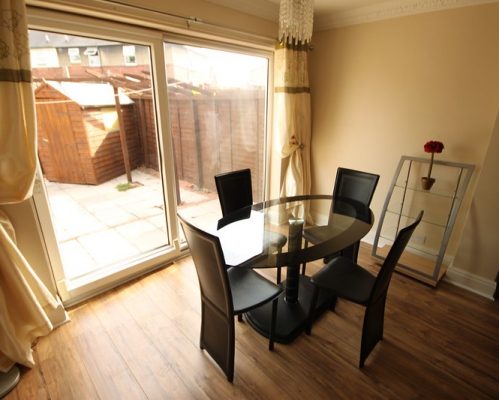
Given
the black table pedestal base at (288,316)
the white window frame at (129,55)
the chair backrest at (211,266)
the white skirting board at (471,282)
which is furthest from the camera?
the white skirting board at (471,282)

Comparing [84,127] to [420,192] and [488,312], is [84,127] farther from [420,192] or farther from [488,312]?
[488,312]

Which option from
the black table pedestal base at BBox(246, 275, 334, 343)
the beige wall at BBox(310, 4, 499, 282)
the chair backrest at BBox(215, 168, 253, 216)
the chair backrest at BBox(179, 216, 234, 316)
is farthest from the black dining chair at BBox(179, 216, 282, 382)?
the beige wall at BBox(310, 4, 499, 282)

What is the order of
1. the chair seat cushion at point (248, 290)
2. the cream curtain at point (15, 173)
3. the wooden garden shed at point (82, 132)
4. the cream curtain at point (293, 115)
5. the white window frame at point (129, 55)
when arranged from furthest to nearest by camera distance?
the cream curtain at point (293, 115) < the white window frame at point (129, 55) < the wooden garden shed at point (82, 132) < the chair seat cushion at point (248, 290) < the cream curtain at point (15, 173)

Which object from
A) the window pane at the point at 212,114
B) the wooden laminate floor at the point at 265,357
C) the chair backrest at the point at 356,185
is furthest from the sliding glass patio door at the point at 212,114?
the wooden laminate floor at the point at 265,357

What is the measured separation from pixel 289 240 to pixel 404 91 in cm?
197

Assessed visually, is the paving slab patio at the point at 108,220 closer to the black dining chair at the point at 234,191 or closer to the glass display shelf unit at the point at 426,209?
the black dining chair at the point at 234,191

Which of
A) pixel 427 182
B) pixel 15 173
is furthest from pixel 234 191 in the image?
pixel 427 182

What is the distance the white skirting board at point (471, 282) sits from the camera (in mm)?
2279

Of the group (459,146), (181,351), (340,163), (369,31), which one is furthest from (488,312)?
(369,31)

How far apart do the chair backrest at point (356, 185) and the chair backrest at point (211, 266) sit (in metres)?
1.59

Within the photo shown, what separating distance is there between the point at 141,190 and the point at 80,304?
1221mm

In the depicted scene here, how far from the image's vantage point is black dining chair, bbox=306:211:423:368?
4.68 feet

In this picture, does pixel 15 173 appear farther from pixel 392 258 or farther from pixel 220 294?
pixel 392 258

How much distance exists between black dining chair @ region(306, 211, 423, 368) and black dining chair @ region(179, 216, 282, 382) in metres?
0.35
